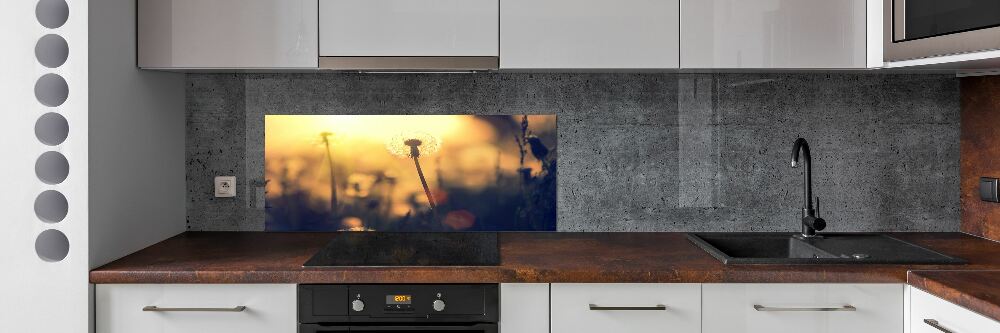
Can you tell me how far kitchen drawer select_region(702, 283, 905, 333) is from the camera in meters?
1.91

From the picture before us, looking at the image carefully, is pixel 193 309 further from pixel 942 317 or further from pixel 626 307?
pixel 942 317

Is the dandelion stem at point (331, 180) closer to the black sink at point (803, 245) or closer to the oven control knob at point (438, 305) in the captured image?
the oven control knob at point (438, 305)

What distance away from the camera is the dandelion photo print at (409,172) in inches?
101

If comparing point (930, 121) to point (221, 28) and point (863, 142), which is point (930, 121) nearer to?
point (863, 142)

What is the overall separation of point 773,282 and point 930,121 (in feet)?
3.57

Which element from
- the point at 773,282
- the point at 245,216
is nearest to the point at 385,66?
the point at 245,216

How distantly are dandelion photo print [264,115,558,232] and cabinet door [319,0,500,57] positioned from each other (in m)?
0.41
